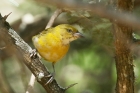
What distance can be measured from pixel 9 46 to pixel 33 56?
0.59 feet

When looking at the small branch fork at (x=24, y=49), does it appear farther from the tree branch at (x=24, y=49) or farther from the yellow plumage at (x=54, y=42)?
the yellow plumage at (x=54, y=42)

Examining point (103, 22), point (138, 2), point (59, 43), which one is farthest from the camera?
point (138, 2)

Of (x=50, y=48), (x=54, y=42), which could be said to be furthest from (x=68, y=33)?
(x=50, y=48)

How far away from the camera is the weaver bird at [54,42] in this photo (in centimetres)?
246

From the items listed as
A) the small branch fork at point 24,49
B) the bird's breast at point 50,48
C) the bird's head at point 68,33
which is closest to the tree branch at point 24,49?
the small branch fork at point 24,49

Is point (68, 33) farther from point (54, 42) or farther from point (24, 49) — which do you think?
point (24, 49)

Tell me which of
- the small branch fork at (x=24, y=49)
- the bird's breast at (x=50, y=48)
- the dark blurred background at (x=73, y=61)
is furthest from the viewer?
the dark blurred background at (x=73, y=61)

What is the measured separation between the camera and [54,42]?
2.68 meters

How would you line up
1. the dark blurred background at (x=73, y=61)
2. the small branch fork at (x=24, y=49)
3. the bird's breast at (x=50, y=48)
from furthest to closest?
the dark blurred background at (x=73, y=61) < the bird's breast at (x=50, y=48) < the small branch fork at (x=24, y=49)

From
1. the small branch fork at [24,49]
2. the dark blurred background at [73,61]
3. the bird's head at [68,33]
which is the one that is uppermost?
the small branch fork at [24,49]

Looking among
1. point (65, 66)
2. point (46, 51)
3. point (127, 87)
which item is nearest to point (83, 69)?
point (65, 66)

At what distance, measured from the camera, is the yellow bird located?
2.46 m

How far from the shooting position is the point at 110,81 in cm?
348

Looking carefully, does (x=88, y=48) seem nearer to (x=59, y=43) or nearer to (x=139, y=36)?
(x=59, y=43)
